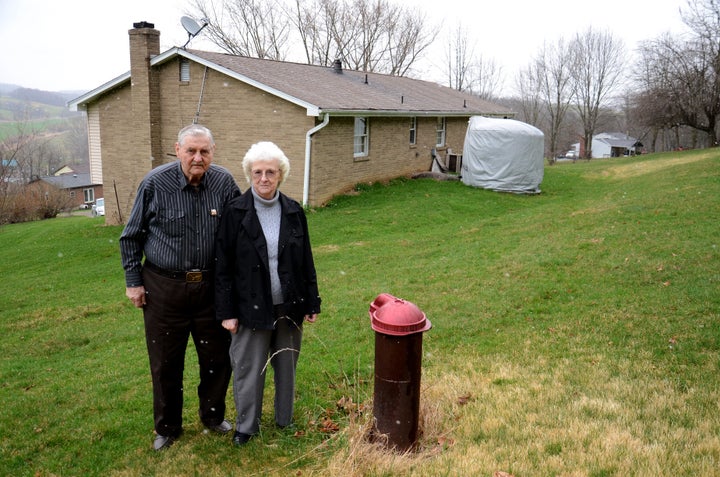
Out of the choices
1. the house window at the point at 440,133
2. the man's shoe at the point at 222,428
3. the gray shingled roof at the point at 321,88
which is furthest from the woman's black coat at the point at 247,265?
the house window at the point at 440,133

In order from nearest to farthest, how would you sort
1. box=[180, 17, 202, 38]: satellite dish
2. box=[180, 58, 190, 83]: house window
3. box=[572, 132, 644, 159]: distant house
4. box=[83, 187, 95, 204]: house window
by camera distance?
box=[180, 17, 202, 38]: satellite dish → box=[180, 58, 190, 83]: house window → box=[83, 187, 95, 204]: house window → box=[572, 132, 644, 159]: distant house

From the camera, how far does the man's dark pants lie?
3.72m

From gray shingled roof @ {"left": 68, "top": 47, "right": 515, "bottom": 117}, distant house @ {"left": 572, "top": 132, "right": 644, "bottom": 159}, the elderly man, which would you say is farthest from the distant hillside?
the elderly man

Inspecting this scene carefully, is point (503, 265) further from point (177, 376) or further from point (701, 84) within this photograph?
point (701, 84)

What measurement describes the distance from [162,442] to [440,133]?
834 inches

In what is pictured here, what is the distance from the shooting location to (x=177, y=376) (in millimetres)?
3943

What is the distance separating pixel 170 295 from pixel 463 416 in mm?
2163

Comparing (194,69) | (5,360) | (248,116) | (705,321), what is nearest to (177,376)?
(5,360)

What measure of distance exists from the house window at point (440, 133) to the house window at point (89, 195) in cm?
5305

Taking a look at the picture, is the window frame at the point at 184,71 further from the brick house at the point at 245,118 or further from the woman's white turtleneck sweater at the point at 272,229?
the woman's white turtleneck sweater at the point at 272,229

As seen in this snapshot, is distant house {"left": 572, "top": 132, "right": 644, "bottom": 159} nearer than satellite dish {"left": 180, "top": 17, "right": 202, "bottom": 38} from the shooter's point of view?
No

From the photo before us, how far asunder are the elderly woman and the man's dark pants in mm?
191

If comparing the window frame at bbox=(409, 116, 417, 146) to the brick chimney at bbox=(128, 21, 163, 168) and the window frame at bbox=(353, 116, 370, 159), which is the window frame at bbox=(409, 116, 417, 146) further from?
the brick chimney at bbox=(128, 21, 163, 168)

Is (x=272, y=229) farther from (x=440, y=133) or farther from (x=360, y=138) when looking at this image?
(x=440, y=133)
